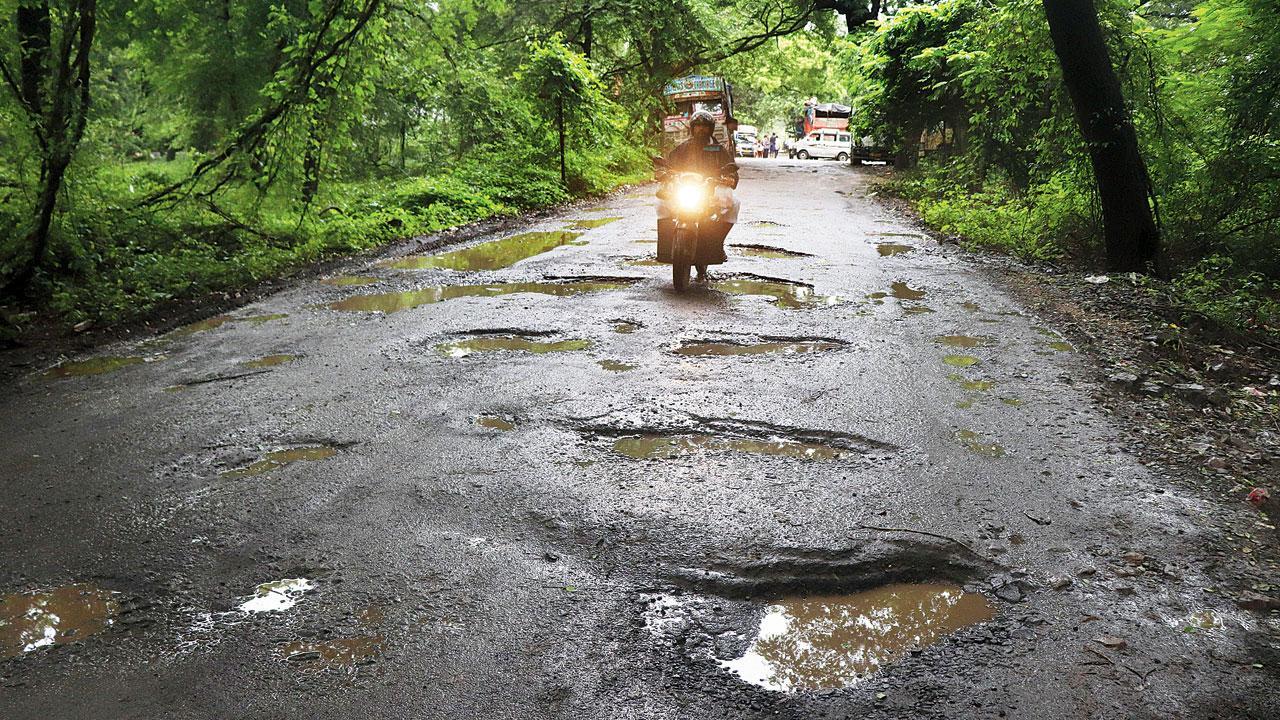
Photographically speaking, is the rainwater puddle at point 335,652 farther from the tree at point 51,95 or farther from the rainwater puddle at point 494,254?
the rainwater puddle at point 494,254

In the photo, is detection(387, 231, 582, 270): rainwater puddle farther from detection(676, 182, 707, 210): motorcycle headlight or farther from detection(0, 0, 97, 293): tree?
detection(0, 0, 97, 293): tree

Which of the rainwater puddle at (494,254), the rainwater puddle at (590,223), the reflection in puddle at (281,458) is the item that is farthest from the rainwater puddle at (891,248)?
the reflection in puddle at (281,458)

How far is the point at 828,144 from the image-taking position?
52719 millimetres

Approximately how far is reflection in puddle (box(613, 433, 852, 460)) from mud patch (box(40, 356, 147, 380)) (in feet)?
13.3

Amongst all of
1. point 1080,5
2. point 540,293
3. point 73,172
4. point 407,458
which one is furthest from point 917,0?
point 407,458

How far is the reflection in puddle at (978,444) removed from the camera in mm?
4465

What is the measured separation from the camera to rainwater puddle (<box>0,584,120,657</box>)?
9.39ft

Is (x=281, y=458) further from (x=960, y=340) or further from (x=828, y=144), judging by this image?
(x=828, y=144)

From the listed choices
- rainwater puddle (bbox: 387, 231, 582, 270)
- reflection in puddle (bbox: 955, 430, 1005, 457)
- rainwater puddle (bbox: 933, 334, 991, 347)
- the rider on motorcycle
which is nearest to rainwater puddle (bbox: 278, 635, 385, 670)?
reflection in puddle (bbox: 955, 430, 1005, 457)

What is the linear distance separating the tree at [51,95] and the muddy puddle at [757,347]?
5730mm

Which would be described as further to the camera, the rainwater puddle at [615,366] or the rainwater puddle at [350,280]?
the rainwater puddle at [350,280]

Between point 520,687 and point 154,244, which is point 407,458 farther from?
point 154,244

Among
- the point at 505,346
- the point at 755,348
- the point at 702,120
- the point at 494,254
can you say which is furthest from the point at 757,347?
the point at 494,254

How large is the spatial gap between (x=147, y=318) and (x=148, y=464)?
3.80 meters
